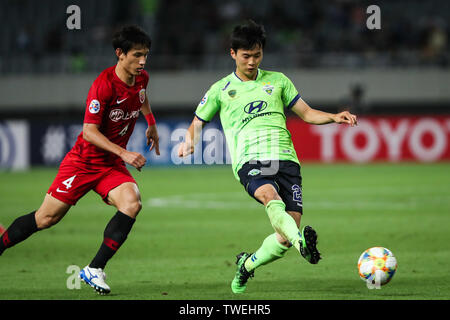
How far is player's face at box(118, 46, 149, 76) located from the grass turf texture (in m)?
1.97

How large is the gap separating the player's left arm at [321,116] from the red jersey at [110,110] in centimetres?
146

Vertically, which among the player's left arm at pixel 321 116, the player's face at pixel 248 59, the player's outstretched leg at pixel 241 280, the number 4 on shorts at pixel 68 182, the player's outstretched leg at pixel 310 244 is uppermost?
the player's face at pixel 248 59

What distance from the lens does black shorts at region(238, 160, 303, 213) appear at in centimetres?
670

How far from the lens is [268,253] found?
265 inches

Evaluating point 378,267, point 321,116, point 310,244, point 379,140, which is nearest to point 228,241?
point 378,267

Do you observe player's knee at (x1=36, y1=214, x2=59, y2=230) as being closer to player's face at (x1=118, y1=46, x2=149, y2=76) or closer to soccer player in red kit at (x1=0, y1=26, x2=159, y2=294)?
soccer player in red kit at (x1=0, y1=26, x2=159, y2=294)

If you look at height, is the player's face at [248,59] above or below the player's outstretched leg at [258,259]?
above

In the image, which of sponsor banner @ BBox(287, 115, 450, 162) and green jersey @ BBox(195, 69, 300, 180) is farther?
sponsor banner @ BBox(287, 115, 450, 162)

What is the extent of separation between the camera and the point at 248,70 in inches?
271

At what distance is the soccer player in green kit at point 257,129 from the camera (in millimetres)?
6715

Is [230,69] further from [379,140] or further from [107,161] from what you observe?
[107,161]

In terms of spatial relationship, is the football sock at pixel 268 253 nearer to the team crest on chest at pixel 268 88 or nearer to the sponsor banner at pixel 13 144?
the team crest on chest at pixel 268 88

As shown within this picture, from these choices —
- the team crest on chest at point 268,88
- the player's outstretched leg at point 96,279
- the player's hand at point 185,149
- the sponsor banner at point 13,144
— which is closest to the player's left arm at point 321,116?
the team crest on chest at point 268,88

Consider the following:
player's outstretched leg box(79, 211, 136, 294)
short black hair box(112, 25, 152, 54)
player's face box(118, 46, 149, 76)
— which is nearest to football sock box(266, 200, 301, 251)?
player's outstretched leg box(79, 211, 136, 294)
